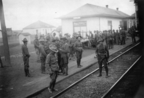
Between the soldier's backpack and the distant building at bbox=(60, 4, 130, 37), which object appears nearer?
the soldier's backpack

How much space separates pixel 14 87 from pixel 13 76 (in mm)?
1893

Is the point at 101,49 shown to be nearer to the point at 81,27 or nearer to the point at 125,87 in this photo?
the point at 125,87

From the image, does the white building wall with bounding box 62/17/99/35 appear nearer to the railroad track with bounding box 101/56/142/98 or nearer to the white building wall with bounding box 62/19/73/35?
the white building wall with bounding box 62/19/73/35

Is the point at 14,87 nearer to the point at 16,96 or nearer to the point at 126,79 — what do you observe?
the point at 16,96

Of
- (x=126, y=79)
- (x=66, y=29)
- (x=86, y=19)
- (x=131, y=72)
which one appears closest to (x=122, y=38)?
(x=86, y=19)

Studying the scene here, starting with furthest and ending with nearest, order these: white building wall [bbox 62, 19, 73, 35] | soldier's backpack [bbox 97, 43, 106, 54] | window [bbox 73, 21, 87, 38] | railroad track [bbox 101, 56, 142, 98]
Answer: white building wall [bbox 62, 19, 73, 35]
window [bbox 73, 21, 87, 38]
soldier's backpack [bbox 97, 43, 106, 54]
railroad track [bbox 101, 56, 142, 98]

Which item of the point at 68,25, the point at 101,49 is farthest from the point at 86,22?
the point at 101,49

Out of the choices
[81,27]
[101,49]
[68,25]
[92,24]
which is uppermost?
[68,25]

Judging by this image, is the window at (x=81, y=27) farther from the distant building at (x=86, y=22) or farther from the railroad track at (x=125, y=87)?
the railroad track at (x=125, y=87)

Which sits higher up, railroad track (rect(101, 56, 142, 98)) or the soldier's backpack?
the soldier's backpack

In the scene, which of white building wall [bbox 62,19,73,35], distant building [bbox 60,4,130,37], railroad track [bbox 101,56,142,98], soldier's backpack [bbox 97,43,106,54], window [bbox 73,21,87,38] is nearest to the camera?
railroad track [bbox 101,56,142,98]

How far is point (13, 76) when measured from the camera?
8430 millimetres

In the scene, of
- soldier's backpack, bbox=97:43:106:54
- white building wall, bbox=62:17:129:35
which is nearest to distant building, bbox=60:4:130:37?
white building wall, bbox=62:17:129:35

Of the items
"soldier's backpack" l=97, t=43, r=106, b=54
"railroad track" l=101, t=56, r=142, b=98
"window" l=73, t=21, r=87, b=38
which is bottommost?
"railroad track" l=101, t=56, r=142, b=98
